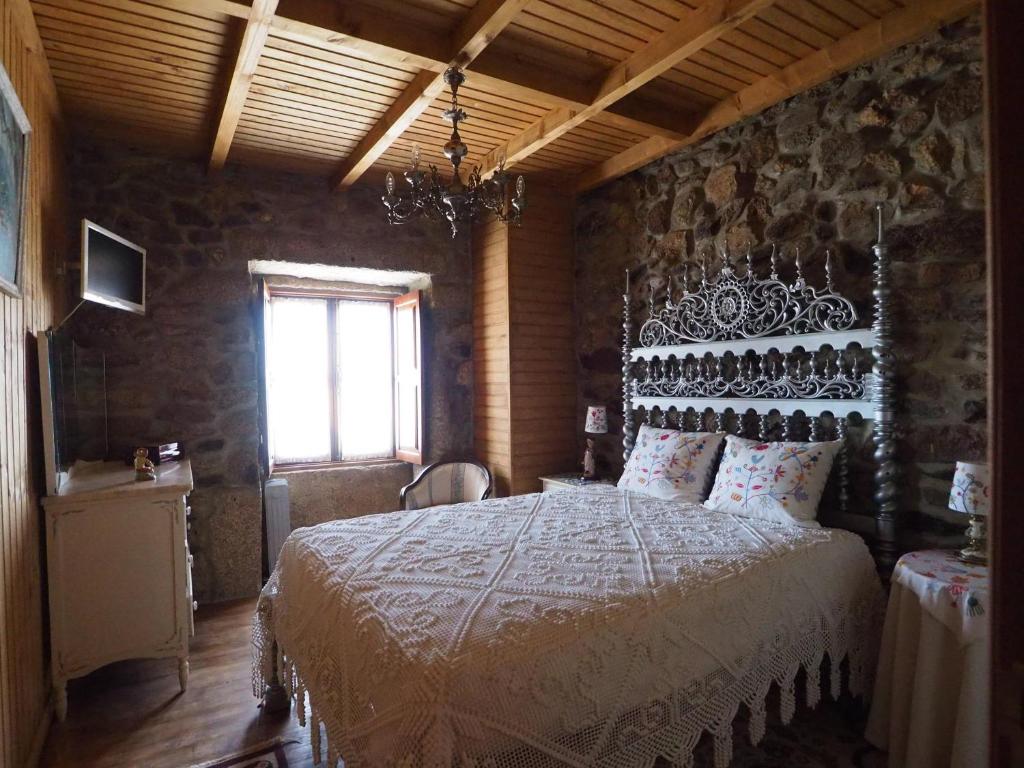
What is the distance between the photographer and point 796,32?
2.55 metres

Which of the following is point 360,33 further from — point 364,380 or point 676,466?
point 364,380

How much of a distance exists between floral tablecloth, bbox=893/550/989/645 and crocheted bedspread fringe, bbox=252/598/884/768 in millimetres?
258

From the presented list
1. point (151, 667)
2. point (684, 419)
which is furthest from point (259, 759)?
point (684, 419)

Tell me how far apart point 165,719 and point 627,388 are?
3.03m

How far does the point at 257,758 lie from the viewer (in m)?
2.10

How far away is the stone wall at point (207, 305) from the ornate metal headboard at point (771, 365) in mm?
2224

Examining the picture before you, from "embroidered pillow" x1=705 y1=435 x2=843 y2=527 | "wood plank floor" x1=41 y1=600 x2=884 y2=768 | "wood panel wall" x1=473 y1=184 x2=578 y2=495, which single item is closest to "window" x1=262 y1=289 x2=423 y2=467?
"wood panel wall" x1=473 y1=184 x2=578 y2=495

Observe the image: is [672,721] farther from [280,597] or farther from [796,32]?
[796,32]

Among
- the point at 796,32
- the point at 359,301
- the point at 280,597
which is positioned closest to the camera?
the point at 280,597

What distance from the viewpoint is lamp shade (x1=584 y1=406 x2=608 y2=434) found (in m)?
3.91

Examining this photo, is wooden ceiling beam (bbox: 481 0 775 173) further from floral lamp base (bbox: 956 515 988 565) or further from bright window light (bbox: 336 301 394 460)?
floral lamp base (bbox: 956 515 988 565)

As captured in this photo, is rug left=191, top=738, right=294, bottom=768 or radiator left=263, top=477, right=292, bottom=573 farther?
radiator left=263, top=477, right=292, bottom=573

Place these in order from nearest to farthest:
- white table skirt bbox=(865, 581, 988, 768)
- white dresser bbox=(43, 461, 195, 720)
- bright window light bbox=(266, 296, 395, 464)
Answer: white table skirt bbox=(865, 581, 988, 768)
white dresser bbox=(43, 461, 195, 720)
bright window light bbox=(266, 296, 395, 464)

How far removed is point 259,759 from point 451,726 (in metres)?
1.36
